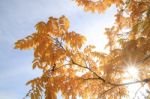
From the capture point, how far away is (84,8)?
29.3ft

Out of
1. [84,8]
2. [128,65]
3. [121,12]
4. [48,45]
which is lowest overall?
[128,65]

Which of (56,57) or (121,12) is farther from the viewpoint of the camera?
(121,12)

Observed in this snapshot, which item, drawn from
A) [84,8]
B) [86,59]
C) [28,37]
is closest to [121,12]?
[84,8]

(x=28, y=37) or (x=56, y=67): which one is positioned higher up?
(x=28, y=37)

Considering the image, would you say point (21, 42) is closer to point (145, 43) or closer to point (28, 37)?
point (28, 37)

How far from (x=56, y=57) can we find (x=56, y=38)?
0.53 m

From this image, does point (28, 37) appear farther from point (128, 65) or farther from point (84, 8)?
point (84, 8)

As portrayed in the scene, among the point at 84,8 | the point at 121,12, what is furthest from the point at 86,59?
the point at 84,8

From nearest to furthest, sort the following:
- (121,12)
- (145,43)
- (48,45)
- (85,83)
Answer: (145,43) → (48,45) → (85,83) → (121,12)

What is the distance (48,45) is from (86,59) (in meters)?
1.18

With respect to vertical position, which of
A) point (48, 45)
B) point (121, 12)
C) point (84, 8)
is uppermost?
point (84, 8)

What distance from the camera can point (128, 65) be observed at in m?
5.73

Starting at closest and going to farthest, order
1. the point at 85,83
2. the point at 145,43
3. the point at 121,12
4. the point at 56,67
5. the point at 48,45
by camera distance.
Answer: the point at 145,43, the point at 48,45, the point at 56,67, the point at 85,83, the point at 121,12

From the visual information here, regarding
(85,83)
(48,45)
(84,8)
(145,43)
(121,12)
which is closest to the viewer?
(145,43)
